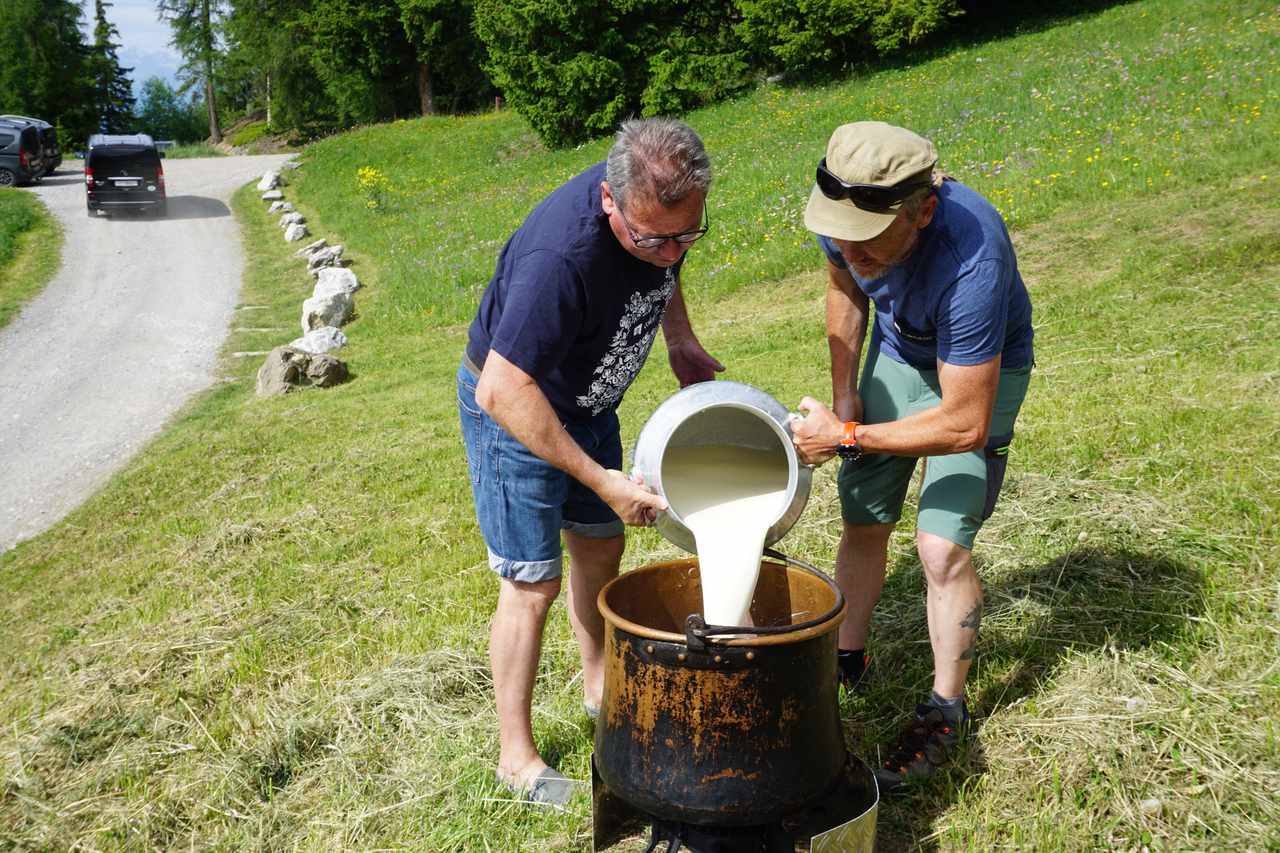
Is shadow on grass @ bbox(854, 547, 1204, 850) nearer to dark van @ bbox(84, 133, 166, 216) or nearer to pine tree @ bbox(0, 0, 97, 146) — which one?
dark van @ bbox(84, 133, 166, 216)

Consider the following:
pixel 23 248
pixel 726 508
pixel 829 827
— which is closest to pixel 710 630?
pixel 726 508

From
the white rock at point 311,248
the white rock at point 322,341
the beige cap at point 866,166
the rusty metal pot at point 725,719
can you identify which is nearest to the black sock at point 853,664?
the rusty metal pot at point 725,719

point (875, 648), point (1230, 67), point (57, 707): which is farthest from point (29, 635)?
point (1230, 67)

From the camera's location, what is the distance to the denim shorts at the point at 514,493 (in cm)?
313

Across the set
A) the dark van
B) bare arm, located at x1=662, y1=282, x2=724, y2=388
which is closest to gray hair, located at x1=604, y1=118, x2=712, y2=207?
bare arm, located at x1=662, y1=282, x2=724, y2=388

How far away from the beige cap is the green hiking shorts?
677 mm

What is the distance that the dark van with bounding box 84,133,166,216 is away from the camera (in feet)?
73.5

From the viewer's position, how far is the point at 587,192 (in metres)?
2.95

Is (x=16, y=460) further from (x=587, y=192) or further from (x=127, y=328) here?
(x=587, y=192)

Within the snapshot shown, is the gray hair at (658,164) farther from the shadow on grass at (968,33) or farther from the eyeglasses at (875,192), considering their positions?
the shadow on grass at (968,33)

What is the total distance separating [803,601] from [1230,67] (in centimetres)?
1312

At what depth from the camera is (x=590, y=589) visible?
145 inches

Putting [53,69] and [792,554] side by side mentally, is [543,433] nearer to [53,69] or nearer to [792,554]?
[792,554]

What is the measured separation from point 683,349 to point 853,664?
126 cm
